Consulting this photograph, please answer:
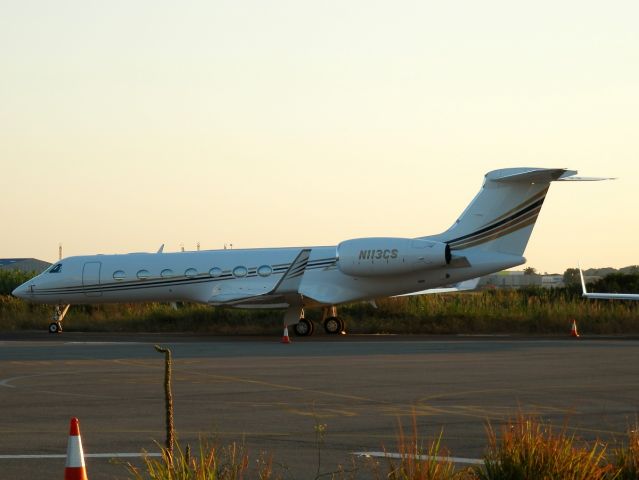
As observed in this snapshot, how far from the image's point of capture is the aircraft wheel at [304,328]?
106ft

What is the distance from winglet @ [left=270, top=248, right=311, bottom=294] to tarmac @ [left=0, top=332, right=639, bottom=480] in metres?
4.89

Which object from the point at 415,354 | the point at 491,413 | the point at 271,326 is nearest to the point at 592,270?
the point at 271,326

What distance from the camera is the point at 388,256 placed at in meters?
30.4

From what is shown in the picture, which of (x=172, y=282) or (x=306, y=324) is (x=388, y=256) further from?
(x=172, y=282)

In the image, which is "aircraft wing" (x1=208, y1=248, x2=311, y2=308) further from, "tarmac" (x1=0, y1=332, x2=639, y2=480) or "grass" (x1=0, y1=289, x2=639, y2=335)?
"tarmac" (x1=0, y1=332, x2=639, y2=480)

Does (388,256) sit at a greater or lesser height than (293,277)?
greater

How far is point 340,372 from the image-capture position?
18.5 metres

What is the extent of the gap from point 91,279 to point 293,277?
7.90 meters

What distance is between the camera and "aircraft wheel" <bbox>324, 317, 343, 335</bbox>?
109 feet

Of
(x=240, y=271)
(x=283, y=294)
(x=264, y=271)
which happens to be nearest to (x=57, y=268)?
(x=240, y=271)

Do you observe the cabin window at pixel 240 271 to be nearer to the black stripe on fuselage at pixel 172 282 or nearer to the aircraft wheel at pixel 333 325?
the black stripe on fuselage at pixel 172 282

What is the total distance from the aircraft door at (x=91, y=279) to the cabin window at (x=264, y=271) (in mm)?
5682

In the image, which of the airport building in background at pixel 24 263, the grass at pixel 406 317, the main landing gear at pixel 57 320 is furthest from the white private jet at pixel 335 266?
the airport building in background at pixel 24 263

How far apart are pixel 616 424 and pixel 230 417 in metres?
4.18
